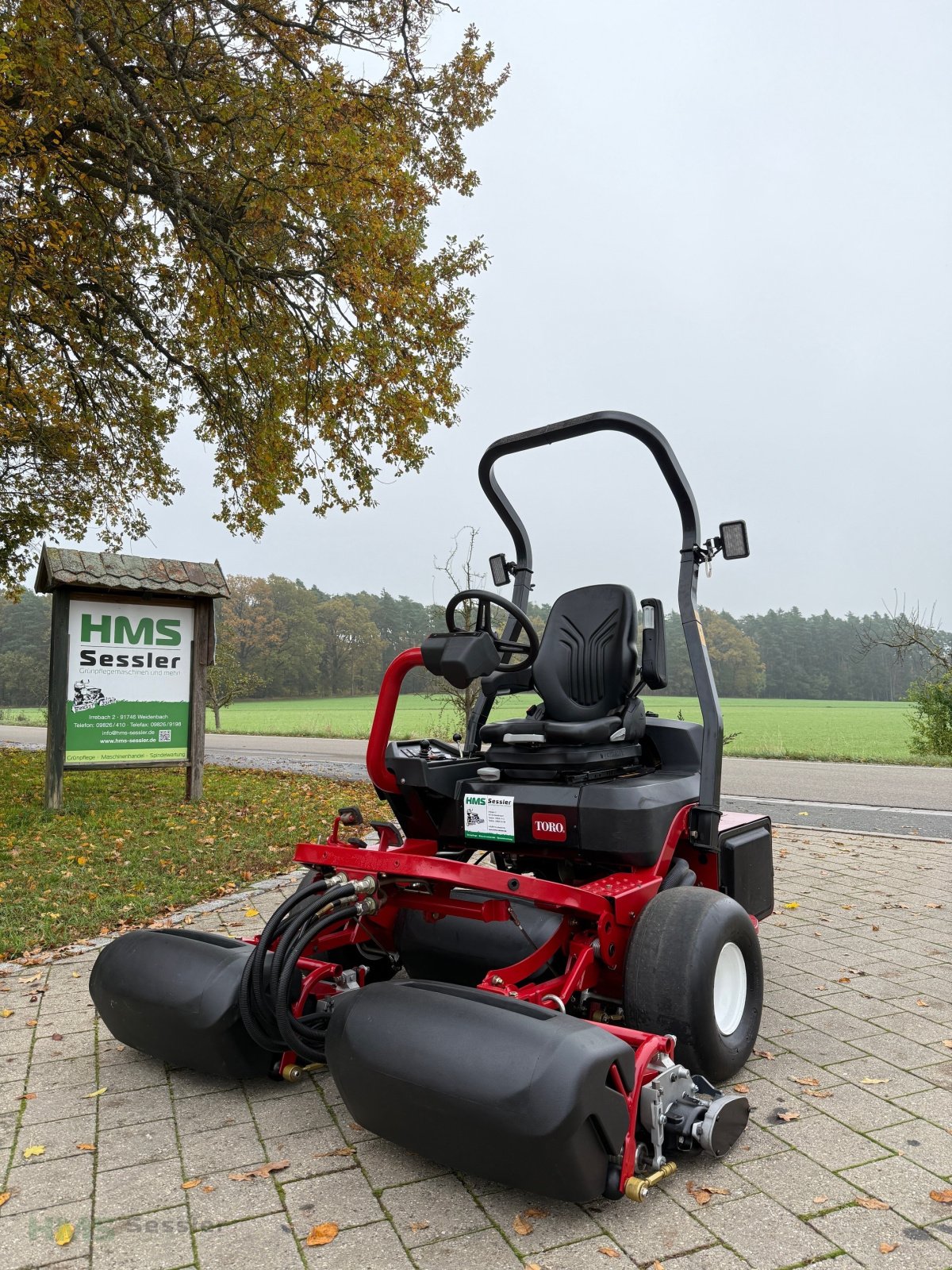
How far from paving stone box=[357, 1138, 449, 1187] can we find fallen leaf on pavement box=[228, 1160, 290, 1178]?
0.73ft

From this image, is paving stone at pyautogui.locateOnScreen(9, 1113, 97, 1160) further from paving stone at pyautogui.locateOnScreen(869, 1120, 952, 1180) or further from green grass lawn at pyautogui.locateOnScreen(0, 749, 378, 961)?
paving stone at pyautogui.locateOnScreen(869, 1120, 952, 1180)

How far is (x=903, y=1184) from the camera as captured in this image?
8.45ft

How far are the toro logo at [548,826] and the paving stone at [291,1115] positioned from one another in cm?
116

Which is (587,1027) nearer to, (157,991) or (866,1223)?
(866,1223)

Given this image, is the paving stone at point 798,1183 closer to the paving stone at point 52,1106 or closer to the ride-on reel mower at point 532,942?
the ride-on reel mower at point 532,942

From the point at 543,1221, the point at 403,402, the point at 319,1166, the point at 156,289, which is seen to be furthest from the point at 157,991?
the point at 156,289

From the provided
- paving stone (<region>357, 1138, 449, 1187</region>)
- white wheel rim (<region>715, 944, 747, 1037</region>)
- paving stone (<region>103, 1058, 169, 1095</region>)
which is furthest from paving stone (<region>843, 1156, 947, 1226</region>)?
paving stone (<region>103, 1058, 169, 1095</region>)

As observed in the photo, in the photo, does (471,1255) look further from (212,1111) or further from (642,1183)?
(212,1111)

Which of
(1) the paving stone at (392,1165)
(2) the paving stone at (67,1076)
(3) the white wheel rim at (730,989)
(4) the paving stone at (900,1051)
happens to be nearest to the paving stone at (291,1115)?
(1) the paving stone at (392,1165)

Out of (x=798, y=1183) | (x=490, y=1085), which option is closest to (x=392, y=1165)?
(x=490, y=1085)

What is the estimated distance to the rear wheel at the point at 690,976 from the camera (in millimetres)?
2932

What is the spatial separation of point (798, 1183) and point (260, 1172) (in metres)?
1.51

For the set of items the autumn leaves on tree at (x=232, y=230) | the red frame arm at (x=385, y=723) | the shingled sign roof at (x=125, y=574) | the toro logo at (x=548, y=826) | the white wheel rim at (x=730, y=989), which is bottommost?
the white wheel rim at (x=730, y=989)

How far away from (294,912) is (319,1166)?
76 centimetres
